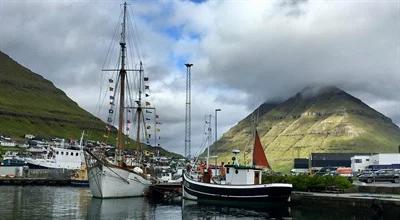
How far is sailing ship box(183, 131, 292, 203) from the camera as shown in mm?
66375

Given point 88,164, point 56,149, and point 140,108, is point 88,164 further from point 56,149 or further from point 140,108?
point 56,149

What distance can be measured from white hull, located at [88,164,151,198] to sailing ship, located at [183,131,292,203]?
11.9m

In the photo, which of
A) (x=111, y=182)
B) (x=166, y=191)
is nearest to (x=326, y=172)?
(x=166, y=191)

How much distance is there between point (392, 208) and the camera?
47.0 meters

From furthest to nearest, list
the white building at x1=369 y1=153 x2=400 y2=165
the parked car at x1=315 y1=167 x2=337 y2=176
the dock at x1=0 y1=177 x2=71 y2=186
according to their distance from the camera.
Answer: the white building at x1=369 y1=153 x2=400 y2=165 → the dock at x1=0 y1=177 x2=71 y2=186 → the parked car at x1=315 y1=167 x2=337 y2=176

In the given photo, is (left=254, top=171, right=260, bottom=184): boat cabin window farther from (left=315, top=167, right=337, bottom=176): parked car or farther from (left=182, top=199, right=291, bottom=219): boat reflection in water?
(left=315, top=167, right=337, bottom=176): parked car

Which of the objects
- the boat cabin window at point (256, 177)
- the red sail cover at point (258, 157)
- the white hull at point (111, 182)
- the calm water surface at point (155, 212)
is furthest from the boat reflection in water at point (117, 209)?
the red sail cover at point (258, 157)

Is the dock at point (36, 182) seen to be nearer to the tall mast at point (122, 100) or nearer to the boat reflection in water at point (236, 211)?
the tall mast at point (122, 100)

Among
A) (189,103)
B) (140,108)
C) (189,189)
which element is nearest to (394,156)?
(189,103)

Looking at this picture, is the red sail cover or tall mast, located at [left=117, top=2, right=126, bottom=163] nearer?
the red sail cover

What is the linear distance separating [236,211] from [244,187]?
18.1ft

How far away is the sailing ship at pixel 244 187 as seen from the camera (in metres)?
66.4

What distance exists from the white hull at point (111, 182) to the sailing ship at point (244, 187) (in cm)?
1186

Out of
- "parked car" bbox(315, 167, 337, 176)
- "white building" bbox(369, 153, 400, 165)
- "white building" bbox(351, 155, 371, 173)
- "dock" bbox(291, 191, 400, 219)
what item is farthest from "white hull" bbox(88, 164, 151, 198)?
"white building" bbox(351, 155, 371, 173)
